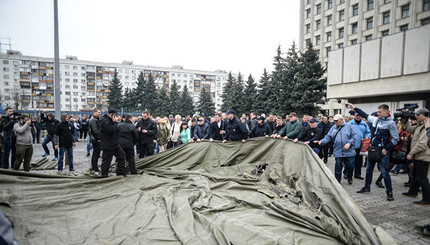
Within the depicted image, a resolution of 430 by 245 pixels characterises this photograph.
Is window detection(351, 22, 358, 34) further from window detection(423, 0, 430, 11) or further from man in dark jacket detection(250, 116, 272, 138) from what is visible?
man in dark jacket detection(250, 116, 272, 138)

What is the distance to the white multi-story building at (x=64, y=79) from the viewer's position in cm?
7175

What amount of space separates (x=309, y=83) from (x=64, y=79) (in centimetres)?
7978

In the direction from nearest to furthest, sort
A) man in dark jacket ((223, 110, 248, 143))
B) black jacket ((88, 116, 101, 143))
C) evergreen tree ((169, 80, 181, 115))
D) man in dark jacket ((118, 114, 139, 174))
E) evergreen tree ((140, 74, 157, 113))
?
1. man in dark jacket ((118, 114, 139, 174))
2. black jacket ((88, 116, 101, 143))
3. man in dark jacket ((223, 110, 248, 143))
4. evergreen tree ((169, 80, 181, 115))
5. evergreen tree ((140, 74, 157, 113))

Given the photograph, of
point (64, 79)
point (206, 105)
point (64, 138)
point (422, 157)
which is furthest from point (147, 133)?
point (64, 79)

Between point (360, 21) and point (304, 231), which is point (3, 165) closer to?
point (304, 231)

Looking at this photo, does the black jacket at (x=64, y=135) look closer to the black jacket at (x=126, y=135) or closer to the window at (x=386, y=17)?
the black jacket at (x=126, y=135)

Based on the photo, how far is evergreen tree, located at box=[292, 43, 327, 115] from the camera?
25.5 m

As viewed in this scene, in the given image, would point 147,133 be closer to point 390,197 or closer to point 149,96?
point 390,197

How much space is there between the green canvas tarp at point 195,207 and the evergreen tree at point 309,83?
21.0 meters

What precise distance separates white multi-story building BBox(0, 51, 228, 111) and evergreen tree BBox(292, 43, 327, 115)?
173 feet

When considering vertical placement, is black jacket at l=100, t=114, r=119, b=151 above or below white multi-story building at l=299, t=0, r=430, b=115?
below

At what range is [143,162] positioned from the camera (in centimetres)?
702

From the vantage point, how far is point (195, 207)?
13.3 ft

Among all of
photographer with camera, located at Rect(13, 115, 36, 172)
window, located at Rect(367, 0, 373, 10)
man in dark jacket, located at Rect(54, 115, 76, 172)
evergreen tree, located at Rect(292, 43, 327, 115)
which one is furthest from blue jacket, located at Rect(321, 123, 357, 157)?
window, located at Rect(367, 0, 373, 10)
